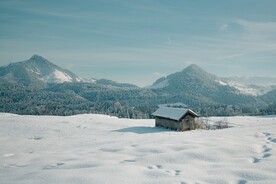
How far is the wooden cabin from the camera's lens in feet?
166

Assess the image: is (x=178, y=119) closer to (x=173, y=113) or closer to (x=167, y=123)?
(x=173, y=113)

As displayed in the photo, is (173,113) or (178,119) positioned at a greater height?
(173,113)

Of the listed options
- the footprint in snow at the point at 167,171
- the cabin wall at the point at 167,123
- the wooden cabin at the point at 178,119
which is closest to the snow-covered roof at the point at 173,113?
the wooden cabin at the point at 178,119

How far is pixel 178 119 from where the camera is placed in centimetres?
4994

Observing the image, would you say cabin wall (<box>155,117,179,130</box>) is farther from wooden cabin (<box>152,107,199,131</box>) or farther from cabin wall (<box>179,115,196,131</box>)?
cabin wall (<box>179,115,196,131</box>)

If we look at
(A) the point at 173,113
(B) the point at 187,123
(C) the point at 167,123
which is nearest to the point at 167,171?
(B) the point at 187,123

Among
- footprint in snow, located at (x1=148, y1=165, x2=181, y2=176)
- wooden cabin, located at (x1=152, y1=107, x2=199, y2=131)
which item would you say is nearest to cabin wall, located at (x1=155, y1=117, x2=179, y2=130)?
wooden cabin, located at (x1=152, y1=107, x2=199, y2=131)

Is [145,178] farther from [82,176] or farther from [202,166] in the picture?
[202,166]

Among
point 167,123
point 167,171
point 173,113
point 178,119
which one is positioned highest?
point 173,113

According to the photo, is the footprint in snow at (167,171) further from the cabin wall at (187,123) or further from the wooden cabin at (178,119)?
the cabin wall at (187,123)

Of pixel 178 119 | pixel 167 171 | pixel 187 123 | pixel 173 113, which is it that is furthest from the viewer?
pixel 173 113

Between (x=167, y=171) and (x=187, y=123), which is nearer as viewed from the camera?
(x=167, y=171)

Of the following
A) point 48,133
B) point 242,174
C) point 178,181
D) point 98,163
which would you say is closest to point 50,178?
point 98,163

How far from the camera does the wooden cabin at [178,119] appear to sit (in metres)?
50.5
